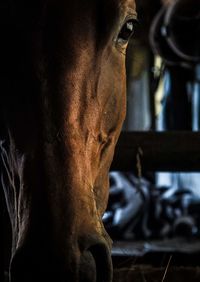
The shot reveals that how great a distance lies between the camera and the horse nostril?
1342 mm

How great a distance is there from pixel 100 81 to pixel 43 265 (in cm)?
62

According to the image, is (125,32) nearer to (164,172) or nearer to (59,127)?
(59,127)

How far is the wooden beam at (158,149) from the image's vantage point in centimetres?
290

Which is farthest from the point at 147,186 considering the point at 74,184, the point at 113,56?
the point at 74,184

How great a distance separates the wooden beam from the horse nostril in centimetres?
149

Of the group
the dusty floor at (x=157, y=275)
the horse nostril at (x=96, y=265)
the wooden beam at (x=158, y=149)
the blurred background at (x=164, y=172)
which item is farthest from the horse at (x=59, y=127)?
the blurred background at (x=164, y=172)

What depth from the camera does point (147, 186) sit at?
5.56m

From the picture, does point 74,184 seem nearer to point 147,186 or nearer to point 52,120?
point 52,120

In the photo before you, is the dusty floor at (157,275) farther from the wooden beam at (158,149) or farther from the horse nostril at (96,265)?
the wooden beam at (158,149)

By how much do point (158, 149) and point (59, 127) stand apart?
150 cm

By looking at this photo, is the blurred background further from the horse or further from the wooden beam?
the horse

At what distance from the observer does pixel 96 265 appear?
1409 mm

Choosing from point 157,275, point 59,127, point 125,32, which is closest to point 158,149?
point 157,275

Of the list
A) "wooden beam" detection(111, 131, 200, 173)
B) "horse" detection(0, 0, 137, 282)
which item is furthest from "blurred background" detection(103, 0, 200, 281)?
"horse" detection(0, 0, 137, 282)
